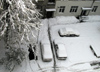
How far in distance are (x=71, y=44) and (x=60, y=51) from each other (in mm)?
3400

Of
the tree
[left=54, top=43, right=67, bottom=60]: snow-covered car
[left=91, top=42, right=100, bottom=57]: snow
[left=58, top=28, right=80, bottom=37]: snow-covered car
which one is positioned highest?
the tree

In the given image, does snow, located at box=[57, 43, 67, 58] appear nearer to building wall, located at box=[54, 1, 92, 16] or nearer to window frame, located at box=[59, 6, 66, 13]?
building wall, located at box=[54, 1, 92, 16]

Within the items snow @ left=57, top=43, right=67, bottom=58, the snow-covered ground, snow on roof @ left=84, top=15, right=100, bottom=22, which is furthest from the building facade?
snow @ left=57, top=43, right=67, bottom=58

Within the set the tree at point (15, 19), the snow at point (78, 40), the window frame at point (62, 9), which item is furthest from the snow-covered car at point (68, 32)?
the tree at point (15, 19)

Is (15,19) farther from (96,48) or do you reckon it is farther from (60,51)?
(96,48)

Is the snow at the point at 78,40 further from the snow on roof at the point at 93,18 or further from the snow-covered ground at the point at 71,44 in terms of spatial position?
the snow on roof at the point at 93,18

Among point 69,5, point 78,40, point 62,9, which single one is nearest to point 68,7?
point 69,5

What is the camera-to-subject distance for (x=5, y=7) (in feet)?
54.3

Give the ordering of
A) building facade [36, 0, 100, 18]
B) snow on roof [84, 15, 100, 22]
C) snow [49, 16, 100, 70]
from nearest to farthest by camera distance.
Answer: snow [49, 16, 100, 70], building facade [36, 0, 100, 18], snow on roof [84, 15, 100, 22]

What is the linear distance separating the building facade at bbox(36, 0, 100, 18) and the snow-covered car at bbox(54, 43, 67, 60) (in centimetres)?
756

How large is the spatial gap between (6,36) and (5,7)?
4.09m

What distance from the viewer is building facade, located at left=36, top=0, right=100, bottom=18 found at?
26375mm

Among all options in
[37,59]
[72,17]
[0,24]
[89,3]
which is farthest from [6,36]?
[89,3]

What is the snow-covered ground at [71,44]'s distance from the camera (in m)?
21.7
